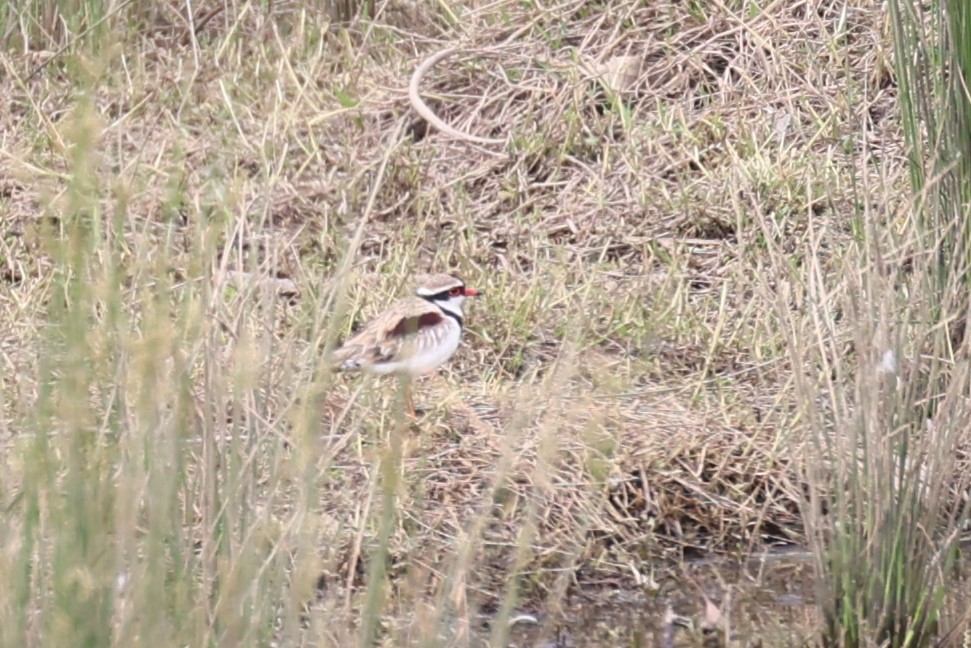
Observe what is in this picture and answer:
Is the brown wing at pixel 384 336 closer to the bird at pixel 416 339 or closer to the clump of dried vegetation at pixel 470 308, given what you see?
the bird at pixel 416 339

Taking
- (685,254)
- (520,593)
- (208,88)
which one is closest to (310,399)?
(520,593)

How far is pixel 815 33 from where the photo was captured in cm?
639

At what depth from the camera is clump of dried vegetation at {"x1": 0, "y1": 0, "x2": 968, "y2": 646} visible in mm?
2076

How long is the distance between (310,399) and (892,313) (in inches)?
55.6

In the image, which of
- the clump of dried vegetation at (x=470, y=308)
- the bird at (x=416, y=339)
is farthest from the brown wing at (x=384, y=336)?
the clump of dried vegetation at (x=470, y=308)

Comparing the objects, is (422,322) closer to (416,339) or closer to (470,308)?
(416,339)

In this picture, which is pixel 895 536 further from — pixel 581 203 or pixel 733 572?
pixel 581 203

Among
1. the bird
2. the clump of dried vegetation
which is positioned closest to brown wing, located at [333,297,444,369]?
the bird

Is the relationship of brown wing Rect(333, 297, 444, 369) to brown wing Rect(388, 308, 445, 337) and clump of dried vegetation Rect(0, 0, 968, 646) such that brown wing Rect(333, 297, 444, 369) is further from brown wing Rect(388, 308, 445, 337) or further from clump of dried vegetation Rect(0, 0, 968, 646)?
clump of dried vegetation Rect(0, 0, 968, 646)

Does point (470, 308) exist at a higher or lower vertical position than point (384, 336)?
lower

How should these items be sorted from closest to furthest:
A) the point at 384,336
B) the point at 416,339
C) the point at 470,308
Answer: the point at 416,339, the point at 384,336, the point at 470,308

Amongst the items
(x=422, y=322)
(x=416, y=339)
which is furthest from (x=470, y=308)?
Answer: (x=416, y=339)

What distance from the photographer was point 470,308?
5.12 meters

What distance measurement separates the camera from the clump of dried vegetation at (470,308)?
2076 mm
